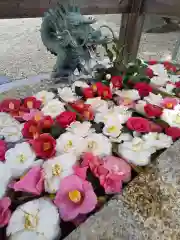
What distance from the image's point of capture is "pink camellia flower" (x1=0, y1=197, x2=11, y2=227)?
0.52 meters

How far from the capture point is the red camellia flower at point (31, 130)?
2.44 feet

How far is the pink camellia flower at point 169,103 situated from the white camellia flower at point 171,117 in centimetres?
A: 3

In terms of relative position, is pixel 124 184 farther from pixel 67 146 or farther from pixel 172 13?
pixel 172 13

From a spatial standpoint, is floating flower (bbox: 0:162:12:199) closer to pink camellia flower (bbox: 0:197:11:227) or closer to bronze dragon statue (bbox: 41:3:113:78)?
pink camellia flower (bbox: 0:197:11:227)

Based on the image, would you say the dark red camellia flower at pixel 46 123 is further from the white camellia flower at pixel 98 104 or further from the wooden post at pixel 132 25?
the wooden post at pixel 132 25

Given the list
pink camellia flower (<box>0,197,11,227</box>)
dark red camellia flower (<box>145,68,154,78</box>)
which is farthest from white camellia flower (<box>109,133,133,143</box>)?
dark red camellia flower (<box>145,68,154,78</box>)

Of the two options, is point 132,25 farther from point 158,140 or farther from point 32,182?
point 32,182

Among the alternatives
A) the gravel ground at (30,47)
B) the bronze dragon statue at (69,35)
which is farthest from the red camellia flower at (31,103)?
the gravel ground at (30,47)

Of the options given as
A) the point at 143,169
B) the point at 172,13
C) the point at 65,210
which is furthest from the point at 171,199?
the point at 172,13

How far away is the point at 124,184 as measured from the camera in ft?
2.08

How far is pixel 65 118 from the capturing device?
2.64ft

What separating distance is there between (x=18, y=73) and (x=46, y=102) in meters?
1.86

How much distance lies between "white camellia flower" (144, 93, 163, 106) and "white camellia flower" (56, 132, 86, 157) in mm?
373

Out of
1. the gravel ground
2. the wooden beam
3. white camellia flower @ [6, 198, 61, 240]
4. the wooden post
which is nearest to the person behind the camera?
white camellia flower @ [6, 198, 61, 240]
